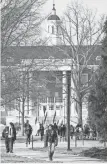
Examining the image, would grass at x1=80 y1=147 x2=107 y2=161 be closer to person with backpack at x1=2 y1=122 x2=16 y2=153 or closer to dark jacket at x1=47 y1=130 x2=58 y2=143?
dark jacket at x1=47 y1=130 x2=58 y2=143

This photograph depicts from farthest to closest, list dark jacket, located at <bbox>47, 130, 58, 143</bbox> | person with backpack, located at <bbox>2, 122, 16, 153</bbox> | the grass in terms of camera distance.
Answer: person with backpack, located at <bbox>2, 122, 16, 153</bbox>, the grass, dark jacket, located at <bbox>47, 130, 58, 143</bbox>

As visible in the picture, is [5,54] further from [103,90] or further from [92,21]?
[92,21]

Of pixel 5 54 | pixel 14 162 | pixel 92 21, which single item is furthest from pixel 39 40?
pixel 92 21

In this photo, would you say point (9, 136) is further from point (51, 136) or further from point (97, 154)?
point (51, 136)

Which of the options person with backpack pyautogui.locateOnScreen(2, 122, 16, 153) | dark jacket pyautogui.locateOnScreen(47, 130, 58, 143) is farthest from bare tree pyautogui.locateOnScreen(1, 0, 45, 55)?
person with backpack pyautogui.locateOnScreen(2, 122, 16, 153)

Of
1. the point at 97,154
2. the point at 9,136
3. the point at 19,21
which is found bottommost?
the point at 97,154

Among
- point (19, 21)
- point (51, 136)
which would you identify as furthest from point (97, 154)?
point (19, 21)

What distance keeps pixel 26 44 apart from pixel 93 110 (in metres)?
3.96

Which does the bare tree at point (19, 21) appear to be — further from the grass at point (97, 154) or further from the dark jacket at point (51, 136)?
the grass at point (97, 154)

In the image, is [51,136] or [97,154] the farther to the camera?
[97,154]

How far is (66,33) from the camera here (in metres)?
48.6

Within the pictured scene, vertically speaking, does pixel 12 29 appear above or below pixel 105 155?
above

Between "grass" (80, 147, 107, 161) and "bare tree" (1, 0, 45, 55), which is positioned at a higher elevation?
"bare tree" (1, 0, 45, 55)

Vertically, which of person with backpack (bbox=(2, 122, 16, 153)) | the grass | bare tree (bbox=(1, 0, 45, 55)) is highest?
bare tree (bbox=(1, 0, 45, 55))
